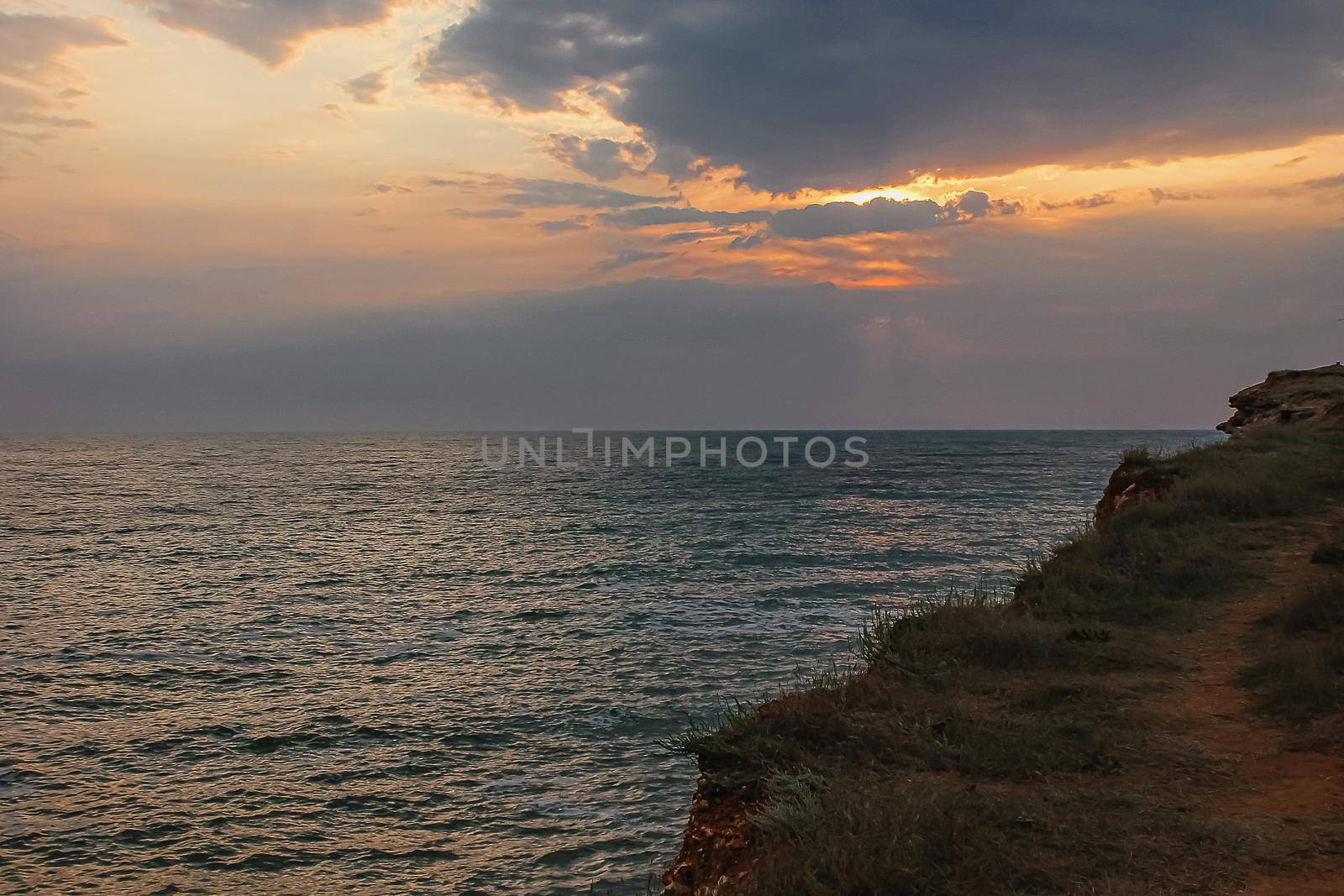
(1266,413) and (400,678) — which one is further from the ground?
(1266,413)

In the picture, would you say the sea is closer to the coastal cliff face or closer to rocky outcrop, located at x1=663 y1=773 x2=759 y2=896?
rocky outcrop, located at x1=663 y1=773 x2=759 y2=896

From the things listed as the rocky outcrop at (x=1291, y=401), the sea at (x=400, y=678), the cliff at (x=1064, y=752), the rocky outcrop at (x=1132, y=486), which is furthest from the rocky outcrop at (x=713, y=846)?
the rocky outcrop at (x=1291, y=401)

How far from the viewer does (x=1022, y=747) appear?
7.05m

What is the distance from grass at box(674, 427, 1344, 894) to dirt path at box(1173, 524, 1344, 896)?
0.21m

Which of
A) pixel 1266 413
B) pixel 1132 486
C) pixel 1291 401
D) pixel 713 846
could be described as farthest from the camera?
pixel 1266 413

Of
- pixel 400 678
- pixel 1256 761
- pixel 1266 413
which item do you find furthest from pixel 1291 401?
pixel 400 678

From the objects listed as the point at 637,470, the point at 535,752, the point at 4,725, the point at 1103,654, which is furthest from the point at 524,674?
the point at 637,470

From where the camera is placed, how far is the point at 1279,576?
12742 millimetres

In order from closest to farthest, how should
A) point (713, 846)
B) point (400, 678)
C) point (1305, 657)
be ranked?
point (713, 846) < point (1305, 657) < point (400, 678)

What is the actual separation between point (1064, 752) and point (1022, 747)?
0.32 metres

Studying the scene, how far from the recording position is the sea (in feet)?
39.4

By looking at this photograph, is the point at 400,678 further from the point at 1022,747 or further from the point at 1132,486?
the point at 1132,486

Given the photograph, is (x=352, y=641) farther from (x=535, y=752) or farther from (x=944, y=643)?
(x=944, y=643)

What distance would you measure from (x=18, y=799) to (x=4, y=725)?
4653 mm
